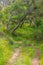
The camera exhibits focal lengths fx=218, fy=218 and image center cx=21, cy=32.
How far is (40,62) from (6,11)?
24759 millimetres

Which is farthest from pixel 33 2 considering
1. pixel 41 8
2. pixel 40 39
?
pixel 40 39

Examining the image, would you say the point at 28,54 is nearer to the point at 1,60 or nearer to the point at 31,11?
the point at 1,60

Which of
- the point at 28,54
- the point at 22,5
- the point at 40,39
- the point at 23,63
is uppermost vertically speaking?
the point at 22,5

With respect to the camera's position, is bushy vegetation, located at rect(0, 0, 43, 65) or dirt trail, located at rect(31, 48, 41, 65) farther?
bushy vegetation, located at rect(0, 0, 43, 65)

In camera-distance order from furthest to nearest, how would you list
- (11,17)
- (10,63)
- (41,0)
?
(11,17), (41,0), (10,63)

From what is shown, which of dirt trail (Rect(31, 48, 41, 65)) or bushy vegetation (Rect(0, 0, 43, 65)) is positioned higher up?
bushy vegetation (Rect(0, 0, 43, 65))

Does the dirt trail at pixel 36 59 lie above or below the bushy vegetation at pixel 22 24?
below

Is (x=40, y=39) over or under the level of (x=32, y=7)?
under

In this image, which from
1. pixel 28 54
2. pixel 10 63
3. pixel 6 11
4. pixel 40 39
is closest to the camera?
pixel 10 63

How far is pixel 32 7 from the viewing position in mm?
29531

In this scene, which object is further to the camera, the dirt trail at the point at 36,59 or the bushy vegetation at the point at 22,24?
the bushy vegetation at the point at 22,24

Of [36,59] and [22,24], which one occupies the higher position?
[22,24]

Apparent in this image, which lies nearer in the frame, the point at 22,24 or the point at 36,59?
the point at 36,59

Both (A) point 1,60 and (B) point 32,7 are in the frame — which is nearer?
(A) point 1,60
